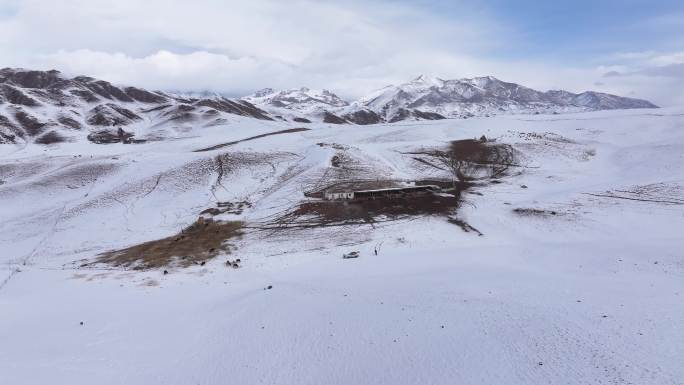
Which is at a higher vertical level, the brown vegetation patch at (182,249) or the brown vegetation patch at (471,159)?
the brown vegetation patch at (471,159)

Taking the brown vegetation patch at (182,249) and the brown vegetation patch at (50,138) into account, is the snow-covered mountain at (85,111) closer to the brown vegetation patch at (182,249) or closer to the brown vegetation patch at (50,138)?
the brown vegetation patch at (50,138)

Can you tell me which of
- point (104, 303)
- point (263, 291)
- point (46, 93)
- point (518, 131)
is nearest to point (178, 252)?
point (104, 303)

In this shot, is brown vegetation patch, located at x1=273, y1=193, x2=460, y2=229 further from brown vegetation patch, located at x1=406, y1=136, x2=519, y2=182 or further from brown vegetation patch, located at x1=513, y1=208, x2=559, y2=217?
brown vegetation patch, located at x1=406, y1=136, x2=519, y2=182

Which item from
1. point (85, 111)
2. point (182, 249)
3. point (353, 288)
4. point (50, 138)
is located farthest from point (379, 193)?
point (85, 111)

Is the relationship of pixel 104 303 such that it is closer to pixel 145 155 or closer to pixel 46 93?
pixel 145 155

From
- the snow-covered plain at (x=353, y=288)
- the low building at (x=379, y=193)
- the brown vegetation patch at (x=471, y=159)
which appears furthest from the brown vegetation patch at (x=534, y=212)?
the brown vegetation patch at (x=471, y=159)

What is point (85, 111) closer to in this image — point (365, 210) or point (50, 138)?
point (50, 138)
